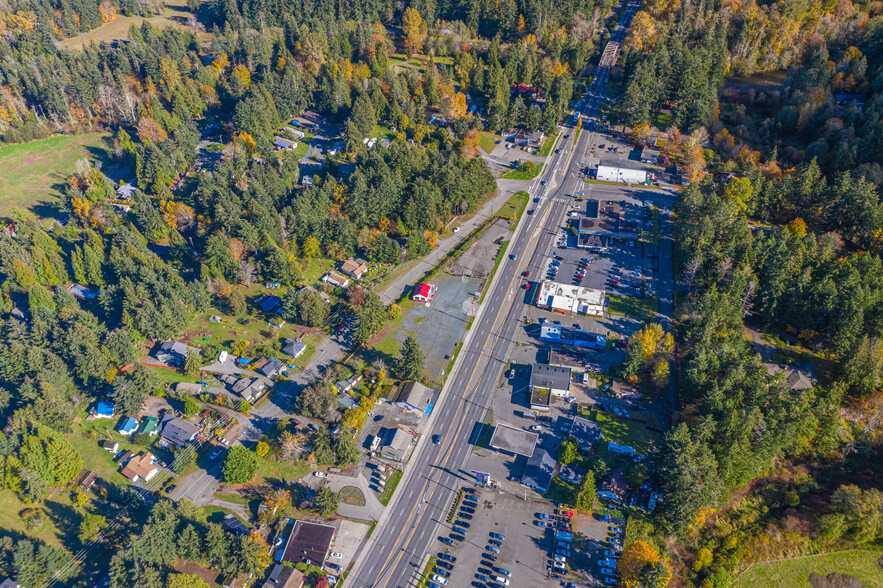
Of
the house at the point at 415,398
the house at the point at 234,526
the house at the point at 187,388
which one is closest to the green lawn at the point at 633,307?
the house at the point at 415,398

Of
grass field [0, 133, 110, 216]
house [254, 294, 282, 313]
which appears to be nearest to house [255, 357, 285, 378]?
house [254, 294, 282, 313]

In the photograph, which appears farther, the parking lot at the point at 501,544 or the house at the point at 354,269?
the house at the point at 354,269

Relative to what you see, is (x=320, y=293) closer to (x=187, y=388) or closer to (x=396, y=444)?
(x=187, y=388)

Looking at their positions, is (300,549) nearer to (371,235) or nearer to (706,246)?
(371,235)

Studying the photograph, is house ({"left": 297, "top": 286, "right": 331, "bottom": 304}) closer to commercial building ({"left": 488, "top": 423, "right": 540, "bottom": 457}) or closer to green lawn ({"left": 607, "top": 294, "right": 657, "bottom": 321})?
commercial building ({"left": 488, "top": 423, "right": 540, "bottom": 457})

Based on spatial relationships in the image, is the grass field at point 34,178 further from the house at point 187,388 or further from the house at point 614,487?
the house at point 614,487

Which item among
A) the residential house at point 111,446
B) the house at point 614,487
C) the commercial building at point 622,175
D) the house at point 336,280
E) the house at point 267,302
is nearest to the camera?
the house at point 614,487

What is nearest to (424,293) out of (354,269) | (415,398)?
(354,269)
